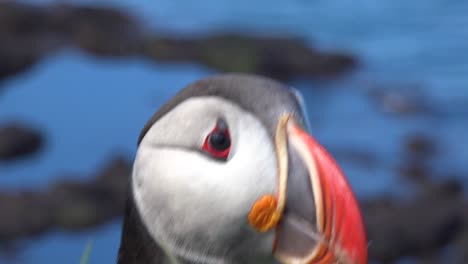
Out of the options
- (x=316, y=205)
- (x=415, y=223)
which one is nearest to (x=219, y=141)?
(x=316, y=205)

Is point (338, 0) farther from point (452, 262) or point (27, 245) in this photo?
point (27, 245)

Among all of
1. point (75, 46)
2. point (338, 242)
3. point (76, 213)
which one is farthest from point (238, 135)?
point (75, 46)

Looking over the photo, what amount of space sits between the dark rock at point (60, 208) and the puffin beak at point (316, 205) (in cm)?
212

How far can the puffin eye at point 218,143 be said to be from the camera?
1.21 m

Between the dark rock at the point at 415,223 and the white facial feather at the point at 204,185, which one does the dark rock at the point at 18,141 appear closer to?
the dark rock at the point at 415,223

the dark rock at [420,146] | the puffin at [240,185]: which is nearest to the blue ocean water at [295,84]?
the dark rock at [420,146]

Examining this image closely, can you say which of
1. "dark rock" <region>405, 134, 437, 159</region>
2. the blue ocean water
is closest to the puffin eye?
the blue ocean water

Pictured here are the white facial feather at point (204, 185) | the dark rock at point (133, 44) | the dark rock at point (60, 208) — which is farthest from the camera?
the dark rock at point (133, 44)

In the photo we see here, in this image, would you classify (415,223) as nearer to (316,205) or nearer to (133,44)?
(133,44)

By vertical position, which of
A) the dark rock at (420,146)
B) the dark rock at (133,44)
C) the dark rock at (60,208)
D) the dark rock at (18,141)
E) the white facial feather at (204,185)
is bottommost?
the dark rock at (60,208)

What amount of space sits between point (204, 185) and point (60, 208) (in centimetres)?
220

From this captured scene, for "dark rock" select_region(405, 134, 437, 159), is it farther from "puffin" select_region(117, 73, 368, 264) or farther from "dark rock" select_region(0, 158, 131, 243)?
"puffin" select_region(117, 73, 368, 264)

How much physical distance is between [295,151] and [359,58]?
2365mm

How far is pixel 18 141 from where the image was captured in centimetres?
335
